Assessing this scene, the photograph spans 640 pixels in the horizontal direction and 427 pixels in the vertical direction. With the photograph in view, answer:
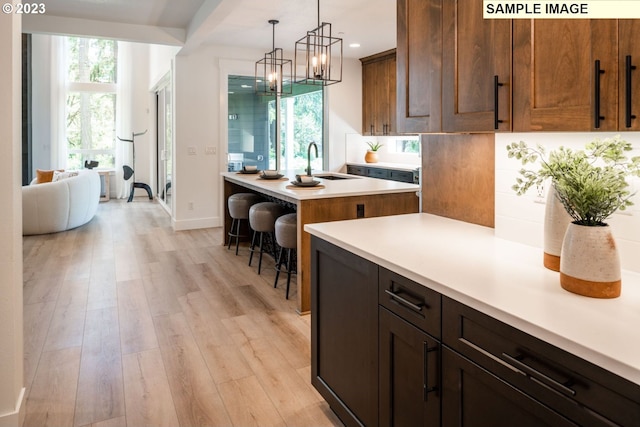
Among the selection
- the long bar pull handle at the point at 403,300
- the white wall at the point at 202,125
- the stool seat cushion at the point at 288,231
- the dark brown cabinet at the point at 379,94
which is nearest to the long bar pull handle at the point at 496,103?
the long bar pull handle at the point at 403,300

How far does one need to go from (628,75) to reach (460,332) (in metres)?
0.77

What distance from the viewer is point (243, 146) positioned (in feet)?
23.5

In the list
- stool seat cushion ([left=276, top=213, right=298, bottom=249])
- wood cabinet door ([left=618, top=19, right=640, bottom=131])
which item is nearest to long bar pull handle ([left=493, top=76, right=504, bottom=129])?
wood cabinet door ([left=618, top=19, right=640, bottom=131])

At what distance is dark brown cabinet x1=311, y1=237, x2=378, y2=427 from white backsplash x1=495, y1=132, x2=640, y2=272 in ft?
2.13

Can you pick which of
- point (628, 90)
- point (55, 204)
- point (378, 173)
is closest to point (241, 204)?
point (378, 173)

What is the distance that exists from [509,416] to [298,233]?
7.94ft

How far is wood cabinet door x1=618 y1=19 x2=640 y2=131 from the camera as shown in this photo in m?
1.08

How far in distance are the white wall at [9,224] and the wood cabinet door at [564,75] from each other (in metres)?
1.98

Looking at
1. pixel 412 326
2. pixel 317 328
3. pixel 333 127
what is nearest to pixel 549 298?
pixel 412 326

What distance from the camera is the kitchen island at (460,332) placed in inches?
37.1

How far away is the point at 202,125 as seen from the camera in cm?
664

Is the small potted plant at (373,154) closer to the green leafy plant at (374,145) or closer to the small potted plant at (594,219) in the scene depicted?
the green leafy plant at (374,145)

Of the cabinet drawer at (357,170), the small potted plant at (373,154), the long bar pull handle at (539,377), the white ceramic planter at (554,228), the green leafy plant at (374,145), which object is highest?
the green leafy plant at (374,145)

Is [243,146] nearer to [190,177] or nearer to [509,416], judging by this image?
Answer: [190,177]
